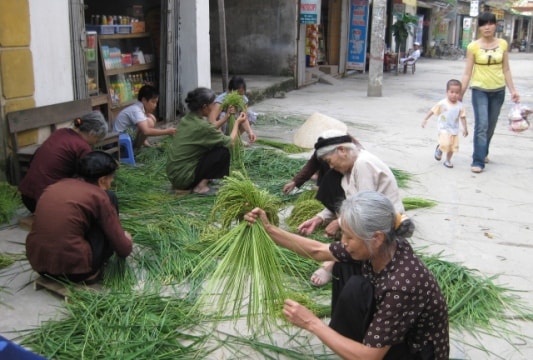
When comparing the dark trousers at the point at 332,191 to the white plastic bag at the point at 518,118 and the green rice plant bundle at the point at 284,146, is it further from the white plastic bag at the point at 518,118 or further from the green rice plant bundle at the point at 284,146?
the white plastic bag at the point at 518,118

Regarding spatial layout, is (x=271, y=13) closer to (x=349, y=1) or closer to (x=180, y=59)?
(x=349, y=1)

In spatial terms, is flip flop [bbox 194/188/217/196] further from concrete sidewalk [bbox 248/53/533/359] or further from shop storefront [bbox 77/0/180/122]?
shop storefront [bbox 77/0/180/122]

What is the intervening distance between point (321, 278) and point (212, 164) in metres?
1.95

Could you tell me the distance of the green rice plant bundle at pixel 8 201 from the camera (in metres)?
4.20

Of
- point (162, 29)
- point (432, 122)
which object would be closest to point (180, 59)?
point (162, 29)

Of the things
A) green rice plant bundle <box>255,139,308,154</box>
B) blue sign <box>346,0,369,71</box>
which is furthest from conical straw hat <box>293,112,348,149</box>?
blue sign <box>346,0,369,71</box>

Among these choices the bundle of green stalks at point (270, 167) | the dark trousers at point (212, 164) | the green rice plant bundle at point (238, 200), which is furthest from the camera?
the bundle of green stalks at point (270, 167)

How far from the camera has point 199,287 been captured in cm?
314

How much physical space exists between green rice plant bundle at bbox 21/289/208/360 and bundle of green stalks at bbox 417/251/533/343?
54.5 inches

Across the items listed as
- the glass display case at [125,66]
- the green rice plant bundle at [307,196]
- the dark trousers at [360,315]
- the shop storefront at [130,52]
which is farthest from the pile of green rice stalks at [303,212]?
the glass display case at [125,66]

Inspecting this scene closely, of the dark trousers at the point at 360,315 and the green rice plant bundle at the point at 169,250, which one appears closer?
the dark trousers at the point at 360,315

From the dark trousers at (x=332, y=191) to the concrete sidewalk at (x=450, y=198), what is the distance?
821 millimetres

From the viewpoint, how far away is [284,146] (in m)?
6.78

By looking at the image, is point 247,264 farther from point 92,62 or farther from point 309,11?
point 309,11
